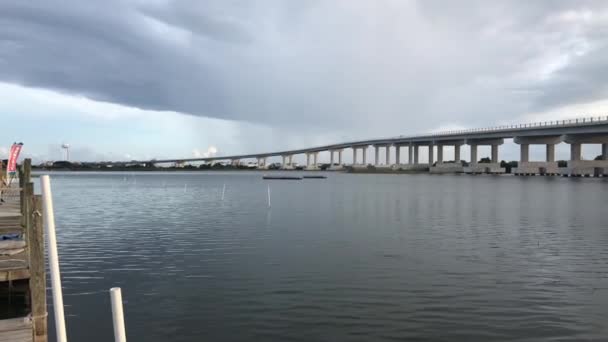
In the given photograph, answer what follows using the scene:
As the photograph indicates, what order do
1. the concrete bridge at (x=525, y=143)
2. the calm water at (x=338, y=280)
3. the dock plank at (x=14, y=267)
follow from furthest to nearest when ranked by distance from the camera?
1. the concrete bridge at (x=525, y=143)
2. the calm water at (x=338, y=280)
3. the dock plank at (x=14, y=267)

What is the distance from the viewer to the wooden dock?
8.49m

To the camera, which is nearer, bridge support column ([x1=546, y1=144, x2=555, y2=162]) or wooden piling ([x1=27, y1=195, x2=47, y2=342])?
wooden piling ([x1=27, y1=195, x2=47, y2=342])

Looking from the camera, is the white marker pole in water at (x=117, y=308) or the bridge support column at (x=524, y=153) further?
the bridge support column at (x=524, y=153)

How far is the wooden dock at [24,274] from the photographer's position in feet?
27.9

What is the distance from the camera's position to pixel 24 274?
11617 millimetres

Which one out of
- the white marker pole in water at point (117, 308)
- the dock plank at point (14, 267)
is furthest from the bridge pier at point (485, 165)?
the white marker pole in water at point (117, 308)

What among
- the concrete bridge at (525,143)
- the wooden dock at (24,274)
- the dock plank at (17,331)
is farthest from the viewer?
the concrete bridge at (525,143)

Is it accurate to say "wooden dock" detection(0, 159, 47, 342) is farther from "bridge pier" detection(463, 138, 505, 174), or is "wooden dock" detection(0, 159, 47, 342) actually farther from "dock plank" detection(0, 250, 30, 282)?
"bridge pier" detection(463, 138, 505, 174)

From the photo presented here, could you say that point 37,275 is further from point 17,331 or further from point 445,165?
point 445,165

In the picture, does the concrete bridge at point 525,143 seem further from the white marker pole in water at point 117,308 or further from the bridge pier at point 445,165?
the white marker pole in water at point 117,308

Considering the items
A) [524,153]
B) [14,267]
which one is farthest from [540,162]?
[14,267]

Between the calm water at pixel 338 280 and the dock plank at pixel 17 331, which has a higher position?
the dock plank at pixel 17 331

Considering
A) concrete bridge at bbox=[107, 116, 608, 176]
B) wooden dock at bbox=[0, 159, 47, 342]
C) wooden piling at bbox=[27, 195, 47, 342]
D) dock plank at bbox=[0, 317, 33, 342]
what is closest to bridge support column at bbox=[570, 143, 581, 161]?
concrete bridge at bbox=[107, 116, 608, 176]

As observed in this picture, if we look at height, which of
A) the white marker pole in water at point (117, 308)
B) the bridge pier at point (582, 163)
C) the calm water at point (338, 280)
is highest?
the bridge pier at point (582, 163)
